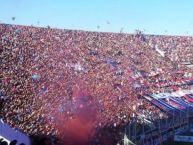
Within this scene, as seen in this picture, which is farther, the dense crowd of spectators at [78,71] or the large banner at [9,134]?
the dense crowd of spectators at [78,71]

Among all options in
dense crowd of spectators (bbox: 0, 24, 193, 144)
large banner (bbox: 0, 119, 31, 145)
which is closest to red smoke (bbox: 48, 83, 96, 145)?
dense crowd of spectators (bbox: 0, 24, 193, 144)

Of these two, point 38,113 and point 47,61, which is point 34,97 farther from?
point 47,61

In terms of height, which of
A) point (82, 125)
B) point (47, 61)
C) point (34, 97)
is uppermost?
point (47, 61)

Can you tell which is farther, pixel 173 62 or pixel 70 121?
pixel 173 62

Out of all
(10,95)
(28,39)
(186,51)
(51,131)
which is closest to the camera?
(51,131)

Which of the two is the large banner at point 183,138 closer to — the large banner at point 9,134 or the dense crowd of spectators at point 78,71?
the dense crowd of spectators at point 78,71

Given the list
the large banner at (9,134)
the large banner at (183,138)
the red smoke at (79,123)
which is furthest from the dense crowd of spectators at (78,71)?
the large banner at (183,138)

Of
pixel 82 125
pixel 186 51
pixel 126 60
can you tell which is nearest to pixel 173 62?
pixel 186 51

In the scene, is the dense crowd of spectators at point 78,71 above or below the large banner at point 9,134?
above
